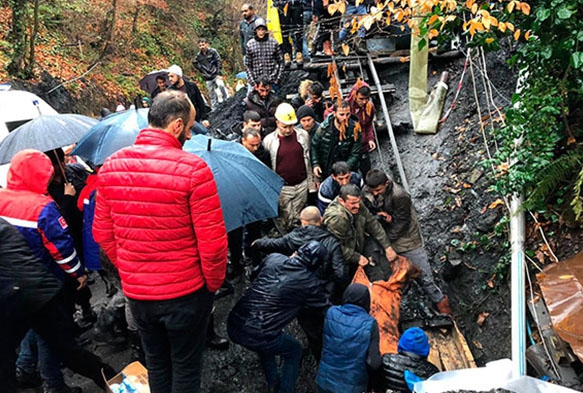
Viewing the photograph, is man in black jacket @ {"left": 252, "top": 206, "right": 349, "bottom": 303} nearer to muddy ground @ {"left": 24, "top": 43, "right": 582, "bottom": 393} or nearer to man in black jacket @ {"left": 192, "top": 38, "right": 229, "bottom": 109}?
muddy ground @ {"left": 24, "top": 43, "right": 582, "bottom": 393}

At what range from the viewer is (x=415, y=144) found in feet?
26.4

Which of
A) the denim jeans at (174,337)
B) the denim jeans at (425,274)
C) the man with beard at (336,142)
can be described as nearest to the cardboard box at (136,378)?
the denim jeans at (174,337)

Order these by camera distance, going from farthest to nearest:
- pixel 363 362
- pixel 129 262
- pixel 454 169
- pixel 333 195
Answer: pixel 454 169 → pixel 333 195 → pixel 363 362 → pixel 129 262

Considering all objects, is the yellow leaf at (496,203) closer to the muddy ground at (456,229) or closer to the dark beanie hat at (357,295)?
the muddy ground at (456,229)

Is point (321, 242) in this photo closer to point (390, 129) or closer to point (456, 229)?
point (456, 229)

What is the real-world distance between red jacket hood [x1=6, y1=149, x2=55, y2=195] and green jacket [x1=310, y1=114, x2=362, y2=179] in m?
3.68

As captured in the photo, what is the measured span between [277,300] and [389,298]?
5.56 ft

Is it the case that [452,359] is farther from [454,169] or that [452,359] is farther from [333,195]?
[454,169]

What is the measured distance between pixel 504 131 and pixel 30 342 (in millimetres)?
5642

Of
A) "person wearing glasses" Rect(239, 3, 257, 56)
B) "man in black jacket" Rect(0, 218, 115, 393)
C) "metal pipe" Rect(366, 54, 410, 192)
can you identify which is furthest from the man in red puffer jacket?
"person wearing glasses" Rect(239, 3, 257, 56)

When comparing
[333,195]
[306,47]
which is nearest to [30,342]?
[333,195]

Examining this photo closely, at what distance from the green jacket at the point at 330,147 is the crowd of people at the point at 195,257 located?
0.07 ft

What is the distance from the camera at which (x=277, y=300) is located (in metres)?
4.03

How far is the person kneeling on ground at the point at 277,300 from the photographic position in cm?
403
